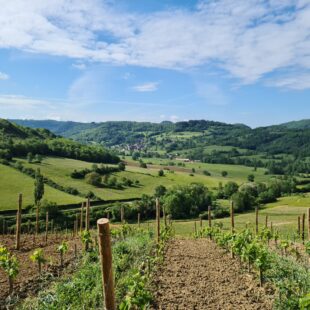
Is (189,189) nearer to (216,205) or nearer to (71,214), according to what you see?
(216,205)

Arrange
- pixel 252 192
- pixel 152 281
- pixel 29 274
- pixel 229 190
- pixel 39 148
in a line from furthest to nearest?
pixel 39 148
pixel 252 192
pixel 229 190
pixel 29 274
pixel 152 281

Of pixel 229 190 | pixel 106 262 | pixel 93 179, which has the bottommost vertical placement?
pixel 229 190

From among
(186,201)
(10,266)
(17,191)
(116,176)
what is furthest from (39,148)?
(10,266)

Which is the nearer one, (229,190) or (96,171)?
(229,190)

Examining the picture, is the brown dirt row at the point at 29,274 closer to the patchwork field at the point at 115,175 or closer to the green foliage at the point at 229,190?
the patchwork field at the point at 115,175

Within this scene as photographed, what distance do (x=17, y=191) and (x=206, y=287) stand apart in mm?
63917

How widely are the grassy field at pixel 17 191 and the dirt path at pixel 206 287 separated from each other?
2030 inches

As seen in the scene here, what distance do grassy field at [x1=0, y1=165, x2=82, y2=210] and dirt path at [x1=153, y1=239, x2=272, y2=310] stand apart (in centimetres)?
5155

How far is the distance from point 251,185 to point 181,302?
93787 millimetres

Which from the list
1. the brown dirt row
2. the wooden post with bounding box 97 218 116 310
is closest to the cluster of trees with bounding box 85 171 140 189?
the brown dirt row

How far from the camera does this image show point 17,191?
7006 centimetres

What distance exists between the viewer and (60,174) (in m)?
89.1

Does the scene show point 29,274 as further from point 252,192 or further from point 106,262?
point 252,192

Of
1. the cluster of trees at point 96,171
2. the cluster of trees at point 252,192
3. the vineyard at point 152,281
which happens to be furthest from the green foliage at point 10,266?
the cluster of trees at point 96,171
